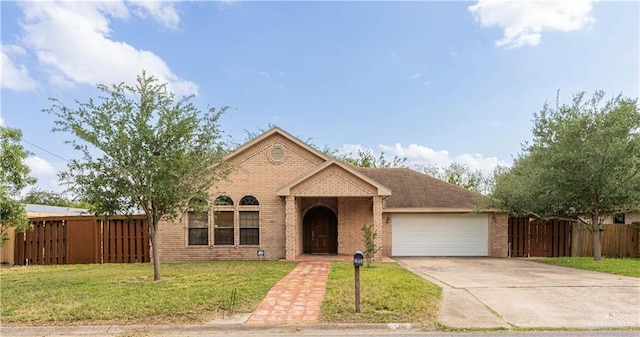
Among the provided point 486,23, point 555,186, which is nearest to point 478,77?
point 486,23

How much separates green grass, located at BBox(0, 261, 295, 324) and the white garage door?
847cm

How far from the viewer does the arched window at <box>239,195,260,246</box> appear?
16.9 m

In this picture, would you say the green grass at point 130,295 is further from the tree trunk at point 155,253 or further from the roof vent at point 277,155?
the roof vent at point 277,155

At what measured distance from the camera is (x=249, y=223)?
1698 cm

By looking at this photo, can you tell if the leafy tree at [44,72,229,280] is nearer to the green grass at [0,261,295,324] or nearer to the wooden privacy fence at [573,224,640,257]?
the green grass at [0,261,295,324]

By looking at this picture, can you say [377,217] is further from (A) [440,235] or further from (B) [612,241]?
(B) [612,241]

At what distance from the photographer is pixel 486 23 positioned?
16109 millimetres

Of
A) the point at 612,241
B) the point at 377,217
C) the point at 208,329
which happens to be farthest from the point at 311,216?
the point at 612,241

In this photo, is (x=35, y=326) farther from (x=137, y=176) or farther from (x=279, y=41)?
(x=279, y=41)

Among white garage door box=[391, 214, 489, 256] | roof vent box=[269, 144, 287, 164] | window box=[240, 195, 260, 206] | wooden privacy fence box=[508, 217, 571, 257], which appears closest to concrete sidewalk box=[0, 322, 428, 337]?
window box=[240, 195, 260, 206]

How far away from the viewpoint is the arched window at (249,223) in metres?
16.9

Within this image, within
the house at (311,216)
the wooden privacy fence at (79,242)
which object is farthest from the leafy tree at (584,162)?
the wooden privacy fence at (79,242)

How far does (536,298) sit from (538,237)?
37.9ft

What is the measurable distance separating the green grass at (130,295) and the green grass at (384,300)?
5.29ft
